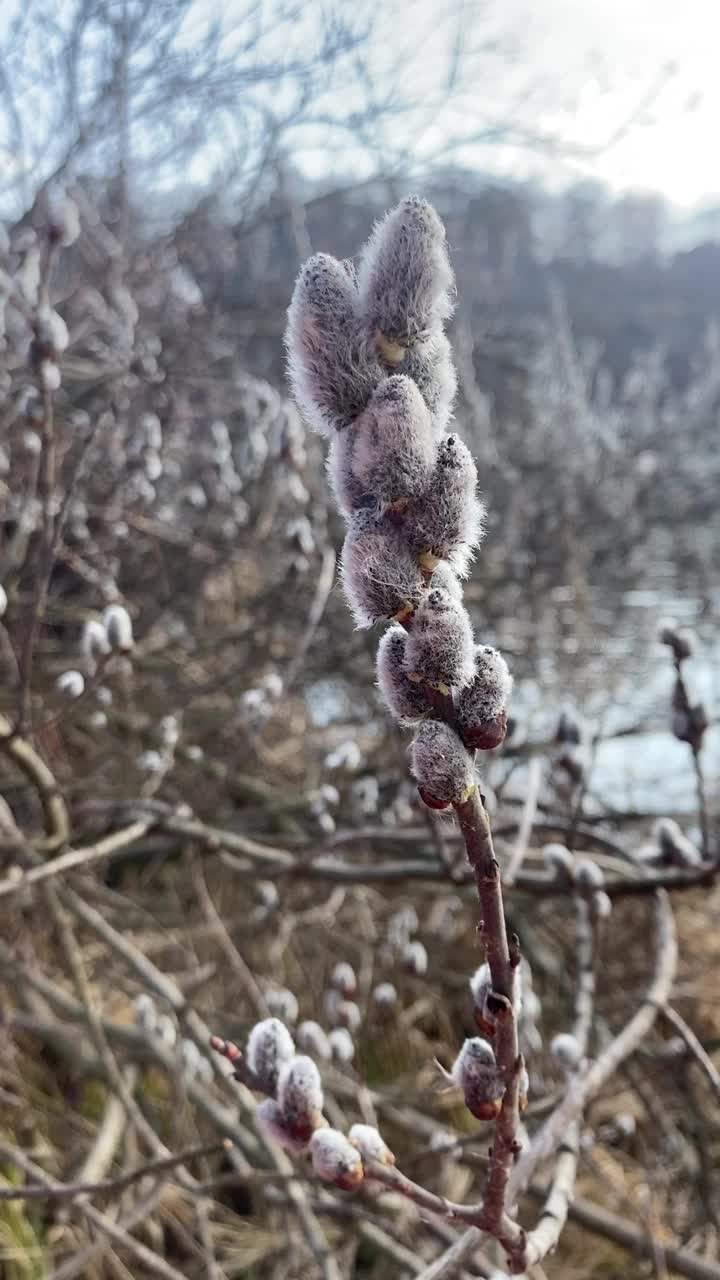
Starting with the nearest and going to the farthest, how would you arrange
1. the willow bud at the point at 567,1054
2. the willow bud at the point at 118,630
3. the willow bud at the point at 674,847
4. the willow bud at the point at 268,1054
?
1. the willow bud at the point at 268,1054
2. the willow bud at the point at 567,1054
3. the willow bud at the point at 118,630
4. the willow bud at the point at 674,847

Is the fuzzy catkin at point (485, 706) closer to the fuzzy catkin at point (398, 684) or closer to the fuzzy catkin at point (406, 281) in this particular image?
the fuzzy catkin at point (398, 684)

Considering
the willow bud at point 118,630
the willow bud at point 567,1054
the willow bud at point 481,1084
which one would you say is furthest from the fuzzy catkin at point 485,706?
the willow bud at point 118,630

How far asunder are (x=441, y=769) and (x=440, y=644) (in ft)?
0.24

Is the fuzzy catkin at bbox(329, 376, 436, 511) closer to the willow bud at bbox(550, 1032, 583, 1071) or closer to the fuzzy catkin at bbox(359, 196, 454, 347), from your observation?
the fuzzy catkin at bbox(359, 196, 454, 347)

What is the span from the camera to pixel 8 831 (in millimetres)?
2264

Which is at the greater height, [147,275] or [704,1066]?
[147,275]

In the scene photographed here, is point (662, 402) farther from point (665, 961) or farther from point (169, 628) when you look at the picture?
point (665, 961)

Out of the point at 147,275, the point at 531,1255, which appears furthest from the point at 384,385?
the point at 147,275

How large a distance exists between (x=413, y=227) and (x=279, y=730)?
4.16 m

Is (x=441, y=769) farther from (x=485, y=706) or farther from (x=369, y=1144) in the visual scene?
(x=369, y=1144)

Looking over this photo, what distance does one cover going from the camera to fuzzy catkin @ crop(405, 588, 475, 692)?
539 mm

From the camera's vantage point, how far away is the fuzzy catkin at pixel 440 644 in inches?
21.2

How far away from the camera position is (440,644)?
1.77 feet

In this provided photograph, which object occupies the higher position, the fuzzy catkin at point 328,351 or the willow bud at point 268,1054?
the fuzzy catkin at point 328,351
